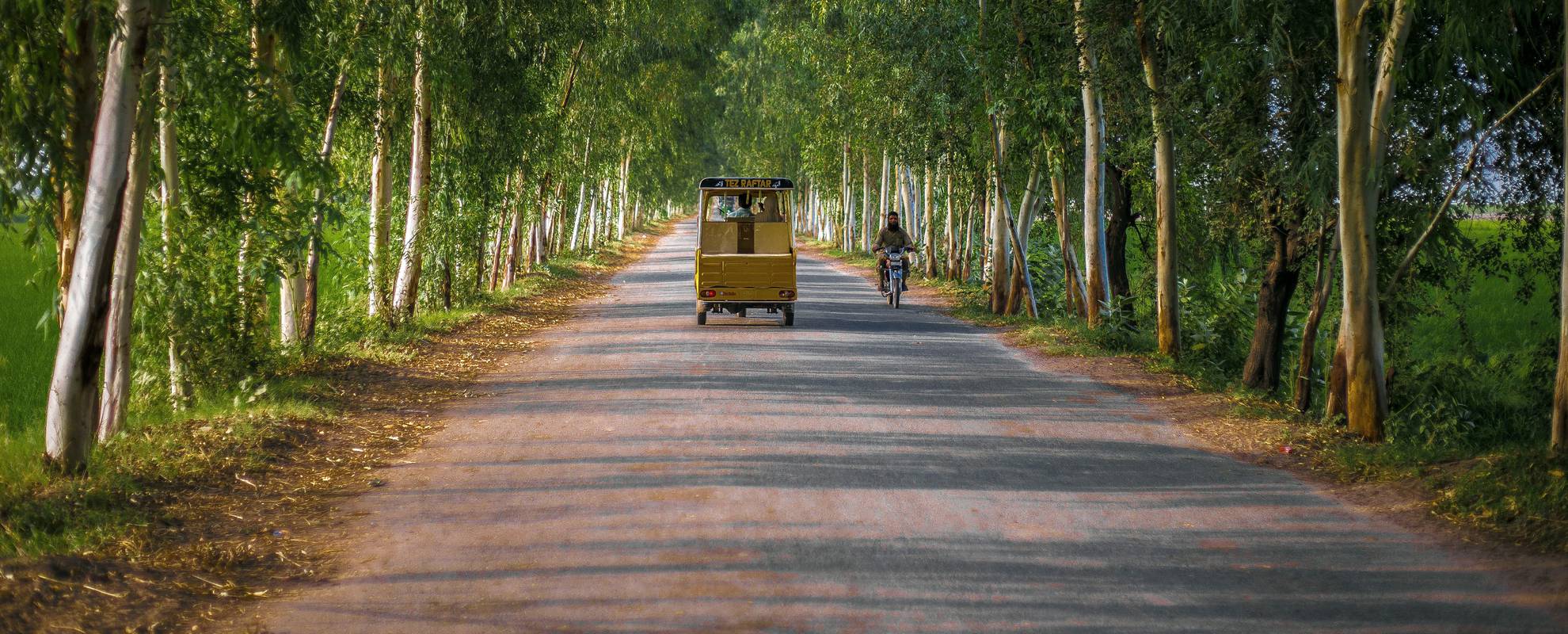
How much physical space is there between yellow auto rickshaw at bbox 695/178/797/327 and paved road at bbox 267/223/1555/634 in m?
6.49

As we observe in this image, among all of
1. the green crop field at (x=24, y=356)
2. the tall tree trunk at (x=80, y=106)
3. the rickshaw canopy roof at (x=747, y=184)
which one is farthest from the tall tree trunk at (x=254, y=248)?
the rickshaw canopy roof at (x=747, y=184)

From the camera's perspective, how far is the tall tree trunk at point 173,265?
11.3 metres

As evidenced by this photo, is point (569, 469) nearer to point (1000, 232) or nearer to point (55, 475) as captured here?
point (55, 475)

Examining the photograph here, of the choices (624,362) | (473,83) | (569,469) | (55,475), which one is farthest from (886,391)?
(473,83)

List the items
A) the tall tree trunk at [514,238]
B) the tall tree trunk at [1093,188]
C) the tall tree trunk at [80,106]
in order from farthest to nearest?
the tall tree trunk at [514,238], the tall tree trunk at [1093,188], the tall tree trunk at [80,106]

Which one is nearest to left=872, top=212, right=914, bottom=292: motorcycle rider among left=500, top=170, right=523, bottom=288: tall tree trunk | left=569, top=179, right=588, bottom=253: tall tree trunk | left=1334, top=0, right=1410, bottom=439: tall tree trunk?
left=500, top=170, right=523, bottom=288: tall tree trunk

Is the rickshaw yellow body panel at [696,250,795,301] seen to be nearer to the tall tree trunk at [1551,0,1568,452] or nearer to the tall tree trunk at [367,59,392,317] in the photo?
the tall tree trunk at [367,59,392,317]

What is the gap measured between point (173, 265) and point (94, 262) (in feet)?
11.6

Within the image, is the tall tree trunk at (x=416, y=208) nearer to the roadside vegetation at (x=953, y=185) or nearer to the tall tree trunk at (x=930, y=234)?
the roadside vegetation at (x=953, y=185)

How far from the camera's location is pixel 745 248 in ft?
71.6

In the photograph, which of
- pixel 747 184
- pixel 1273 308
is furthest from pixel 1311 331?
pixel 747 184

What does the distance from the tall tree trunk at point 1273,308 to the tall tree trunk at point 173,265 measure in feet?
36.1

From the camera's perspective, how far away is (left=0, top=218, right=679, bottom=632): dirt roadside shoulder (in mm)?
5957

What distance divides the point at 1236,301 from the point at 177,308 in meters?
14.6
